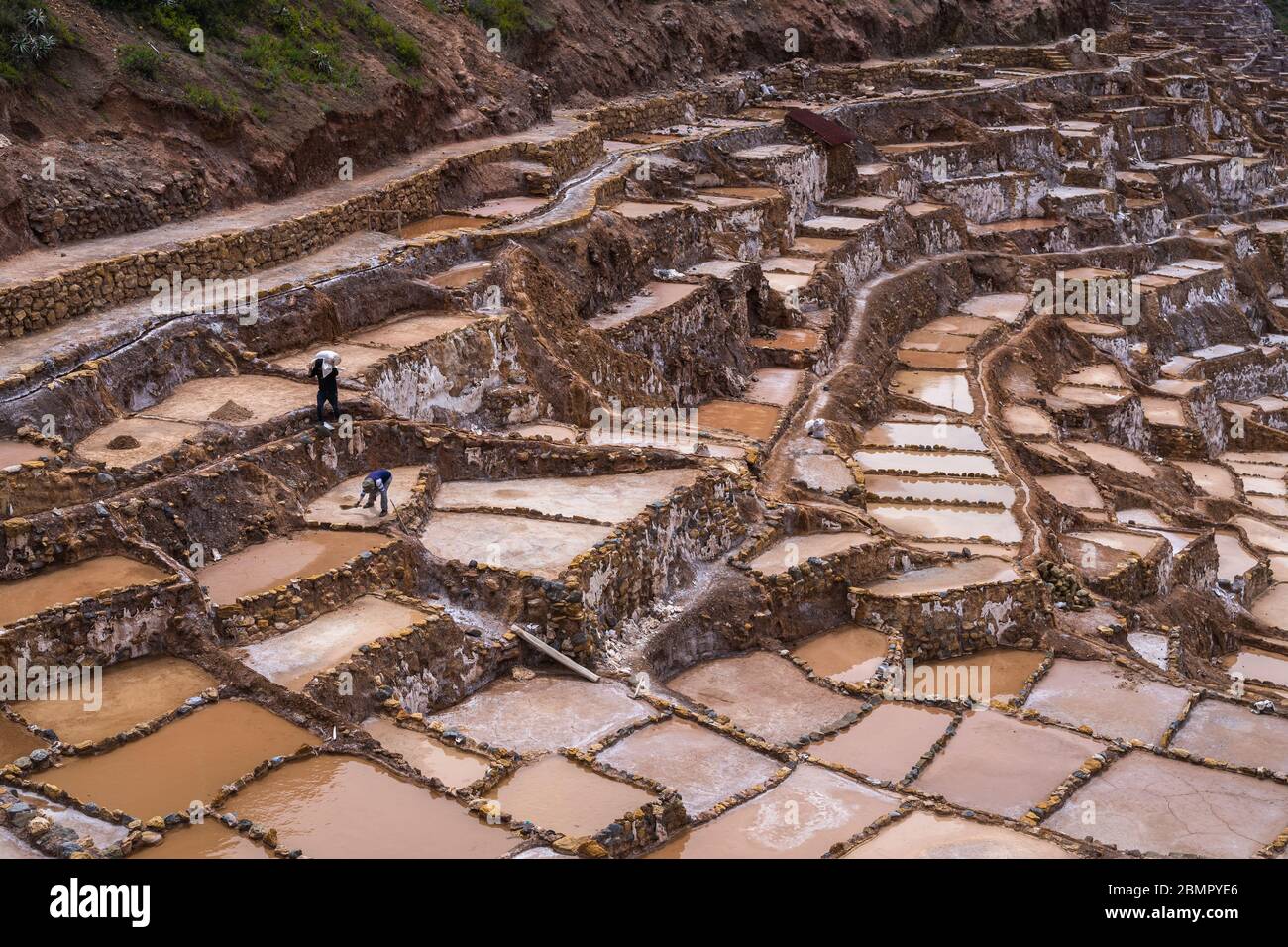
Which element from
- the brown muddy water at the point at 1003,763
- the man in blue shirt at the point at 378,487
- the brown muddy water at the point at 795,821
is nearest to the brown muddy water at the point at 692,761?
the brown muddy water at the point at 795,821

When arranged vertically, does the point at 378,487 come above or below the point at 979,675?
above

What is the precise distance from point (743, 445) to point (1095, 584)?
5284mm

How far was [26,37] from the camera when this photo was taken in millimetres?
22453

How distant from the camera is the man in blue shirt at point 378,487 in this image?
16031 millimetres

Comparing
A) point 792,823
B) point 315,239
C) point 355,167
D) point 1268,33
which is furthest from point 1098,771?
point 1268,33

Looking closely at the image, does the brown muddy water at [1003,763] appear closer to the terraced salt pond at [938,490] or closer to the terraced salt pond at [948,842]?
the terraced salt pond at [948,842]

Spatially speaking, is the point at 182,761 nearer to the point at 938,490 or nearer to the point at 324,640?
the point at 324,640

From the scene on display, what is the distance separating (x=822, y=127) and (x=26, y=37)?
18726 mm

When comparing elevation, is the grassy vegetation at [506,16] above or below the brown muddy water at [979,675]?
above

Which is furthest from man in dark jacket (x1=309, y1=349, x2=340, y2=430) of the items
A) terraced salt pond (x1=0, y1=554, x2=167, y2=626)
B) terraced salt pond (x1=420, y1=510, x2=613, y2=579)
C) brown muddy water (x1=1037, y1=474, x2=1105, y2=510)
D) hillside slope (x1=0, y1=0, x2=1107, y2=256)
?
brown muddy water (x1=1037, y1=474, x2=1105, y2=510)

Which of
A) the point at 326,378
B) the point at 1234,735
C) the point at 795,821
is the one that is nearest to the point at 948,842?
the point at 795,821

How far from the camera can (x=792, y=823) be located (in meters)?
12.8

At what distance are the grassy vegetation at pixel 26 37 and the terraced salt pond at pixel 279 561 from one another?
10.4 m

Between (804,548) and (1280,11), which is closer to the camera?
(804,548)
